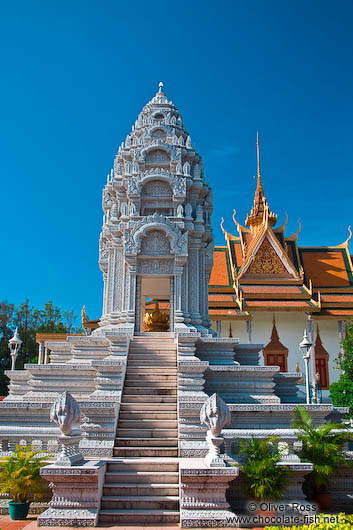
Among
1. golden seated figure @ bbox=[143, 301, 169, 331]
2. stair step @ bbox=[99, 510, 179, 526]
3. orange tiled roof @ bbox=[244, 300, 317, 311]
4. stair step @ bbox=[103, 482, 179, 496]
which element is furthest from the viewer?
orange tiled roof @ bbox=[244, 300, 317, 311]

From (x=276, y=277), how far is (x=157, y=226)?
1542cm

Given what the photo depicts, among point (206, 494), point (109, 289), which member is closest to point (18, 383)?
point (109, 289)

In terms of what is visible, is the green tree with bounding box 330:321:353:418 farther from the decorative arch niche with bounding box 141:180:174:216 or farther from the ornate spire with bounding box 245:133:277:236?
the ornate spire with bounding box 245:133:277:236

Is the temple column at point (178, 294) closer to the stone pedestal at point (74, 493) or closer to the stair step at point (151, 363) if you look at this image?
the stair step at point (151, 363)

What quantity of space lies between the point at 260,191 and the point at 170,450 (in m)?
30.0

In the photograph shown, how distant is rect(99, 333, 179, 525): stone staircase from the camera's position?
24.1 ft

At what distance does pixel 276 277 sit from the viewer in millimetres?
27875

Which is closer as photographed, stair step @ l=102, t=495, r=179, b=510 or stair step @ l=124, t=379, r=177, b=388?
stair step @ l=102, t=495, r=179, b=510

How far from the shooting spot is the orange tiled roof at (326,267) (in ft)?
95.5

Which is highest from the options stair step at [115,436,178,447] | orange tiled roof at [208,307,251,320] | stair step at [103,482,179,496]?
orange tiled roof at [208,307,251,320]

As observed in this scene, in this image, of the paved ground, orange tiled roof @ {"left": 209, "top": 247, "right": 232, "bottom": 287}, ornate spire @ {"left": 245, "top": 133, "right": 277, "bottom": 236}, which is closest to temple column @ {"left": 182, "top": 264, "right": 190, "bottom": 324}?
the paved ground

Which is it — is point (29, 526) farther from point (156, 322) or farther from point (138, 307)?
point (156, 322)

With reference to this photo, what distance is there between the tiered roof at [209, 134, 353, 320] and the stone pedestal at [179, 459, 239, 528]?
60.2 ft

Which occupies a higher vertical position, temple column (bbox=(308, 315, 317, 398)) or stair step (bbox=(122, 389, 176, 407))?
temple column (bbox=(308, 315, 317, 398))
